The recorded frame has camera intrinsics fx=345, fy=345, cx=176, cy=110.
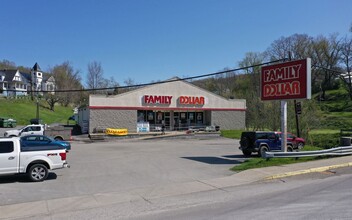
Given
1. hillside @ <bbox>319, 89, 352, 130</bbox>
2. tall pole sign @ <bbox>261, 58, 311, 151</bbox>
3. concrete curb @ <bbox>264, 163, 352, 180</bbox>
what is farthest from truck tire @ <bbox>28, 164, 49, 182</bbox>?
hillside @ <bbox>319, 89, 352, 130</bbox>

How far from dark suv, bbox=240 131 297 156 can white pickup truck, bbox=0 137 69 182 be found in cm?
1266

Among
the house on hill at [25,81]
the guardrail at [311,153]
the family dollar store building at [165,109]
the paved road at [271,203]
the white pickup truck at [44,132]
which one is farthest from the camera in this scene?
the house on hill at [25,81]

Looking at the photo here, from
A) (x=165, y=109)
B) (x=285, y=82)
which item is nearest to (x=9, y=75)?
(x=165, y=109)

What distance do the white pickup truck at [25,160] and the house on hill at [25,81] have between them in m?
115

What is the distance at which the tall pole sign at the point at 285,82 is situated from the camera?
17.2 metres

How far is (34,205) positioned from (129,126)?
33.2 m

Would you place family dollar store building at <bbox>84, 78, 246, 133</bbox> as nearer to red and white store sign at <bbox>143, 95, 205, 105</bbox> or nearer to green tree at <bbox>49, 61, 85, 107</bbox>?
red and white store sign at <bbox>143, 95, 205, 105</bbox>

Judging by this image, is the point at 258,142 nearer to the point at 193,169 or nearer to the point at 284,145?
the point at 284,145

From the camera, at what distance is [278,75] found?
1869 centimetres

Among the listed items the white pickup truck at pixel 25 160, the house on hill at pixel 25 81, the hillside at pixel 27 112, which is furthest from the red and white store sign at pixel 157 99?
the house on hill at pixel 25 81

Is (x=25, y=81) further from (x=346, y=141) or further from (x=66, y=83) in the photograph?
(x=346, y=141)

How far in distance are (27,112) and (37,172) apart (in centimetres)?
7917

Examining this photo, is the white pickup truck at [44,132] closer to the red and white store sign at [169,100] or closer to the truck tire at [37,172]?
the red and white store sign at [169,100]

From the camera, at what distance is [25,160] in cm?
1314
